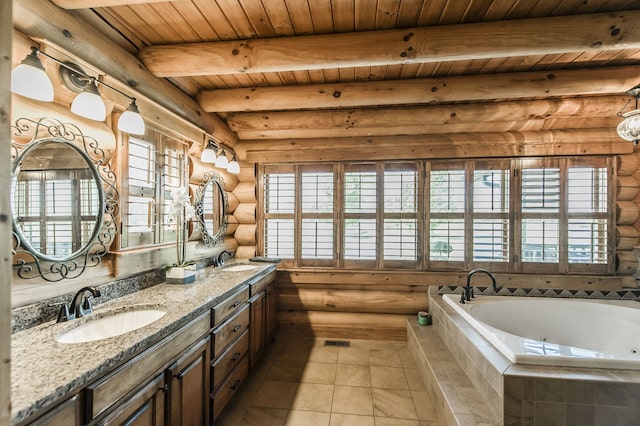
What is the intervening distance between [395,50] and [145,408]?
243 centimetres

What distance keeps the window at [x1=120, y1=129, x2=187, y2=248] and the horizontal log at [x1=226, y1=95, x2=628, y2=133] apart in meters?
1.04

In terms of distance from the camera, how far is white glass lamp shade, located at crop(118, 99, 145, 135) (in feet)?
5.73

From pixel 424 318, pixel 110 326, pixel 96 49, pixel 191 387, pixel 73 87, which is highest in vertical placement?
pixel 96 49

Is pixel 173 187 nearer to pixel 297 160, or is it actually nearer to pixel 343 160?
pixel 297 160

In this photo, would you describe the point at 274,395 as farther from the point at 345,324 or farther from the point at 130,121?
the point at 130,121

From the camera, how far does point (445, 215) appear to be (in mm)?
3338

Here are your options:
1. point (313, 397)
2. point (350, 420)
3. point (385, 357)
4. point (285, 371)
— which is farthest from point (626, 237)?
point (285, 371)

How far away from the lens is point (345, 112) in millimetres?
3146

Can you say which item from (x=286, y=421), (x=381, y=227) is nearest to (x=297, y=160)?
(x=381, y=227)

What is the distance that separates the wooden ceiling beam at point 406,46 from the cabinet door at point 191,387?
192cm

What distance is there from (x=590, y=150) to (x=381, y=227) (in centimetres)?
235

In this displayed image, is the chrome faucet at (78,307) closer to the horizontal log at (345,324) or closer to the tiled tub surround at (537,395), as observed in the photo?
the tiled tub surround at (537,395)

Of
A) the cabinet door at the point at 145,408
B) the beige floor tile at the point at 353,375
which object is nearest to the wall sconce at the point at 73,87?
the cabinet door at the point at 145,408

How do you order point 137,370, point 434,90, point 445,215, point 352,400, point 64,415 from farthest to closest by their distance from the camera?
point 445,215
point 434,90
point 352,400
point 137,370
point 64,415
